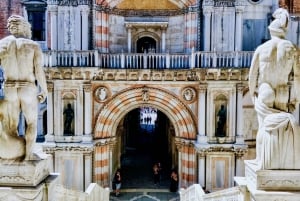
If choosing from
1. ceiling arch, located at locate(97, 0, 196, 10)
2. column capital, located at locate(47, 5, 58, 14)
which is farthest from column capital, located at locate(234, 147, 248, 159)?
column capital, located at locate(47, 5, 58, 14)

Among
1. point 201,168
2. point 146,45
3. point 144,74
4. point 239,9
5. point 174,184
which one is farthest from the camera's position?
point 146,45

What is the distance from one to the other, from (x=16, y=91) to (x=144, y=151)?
77.5ft

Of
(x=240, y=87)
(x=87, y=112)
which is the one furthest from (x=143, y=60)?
(x=240, y=87)

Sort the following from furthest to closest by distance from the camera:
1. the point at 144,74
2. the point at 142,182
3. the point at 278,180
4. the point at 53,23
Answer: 1. the point at 142,182
2. the point at 144,74
3. the point at 53,23
4. the point at 278,180

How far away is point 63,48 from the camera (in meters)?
18.6

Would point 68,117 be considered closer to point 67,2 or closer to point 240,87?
point 67,2

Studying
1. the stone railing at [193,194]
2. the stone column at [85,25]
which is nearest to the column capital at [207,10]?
the stone column at [85,25]

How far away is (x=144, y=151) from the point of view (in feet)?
97.2

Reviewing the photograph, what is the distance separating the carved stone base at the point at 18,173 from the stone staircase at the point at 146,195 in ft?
44.9

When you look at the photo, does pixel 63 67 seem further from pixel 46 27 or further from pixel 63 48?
pixel 46 27

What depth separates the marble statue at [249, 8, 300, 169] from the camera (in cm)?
611

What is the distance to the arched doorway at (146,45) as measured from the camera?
2095 centimetres

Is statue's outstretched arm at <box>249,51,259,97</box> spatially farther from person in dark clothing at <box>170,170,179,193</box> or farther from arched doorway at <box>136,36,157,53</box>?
arched doorway at <box>136,36,157,53</box>

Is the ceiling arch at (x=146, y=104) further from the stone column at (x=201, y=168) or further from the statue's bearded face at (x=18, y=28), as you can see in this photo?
the statue's bearded face at (x=18, y=28)
